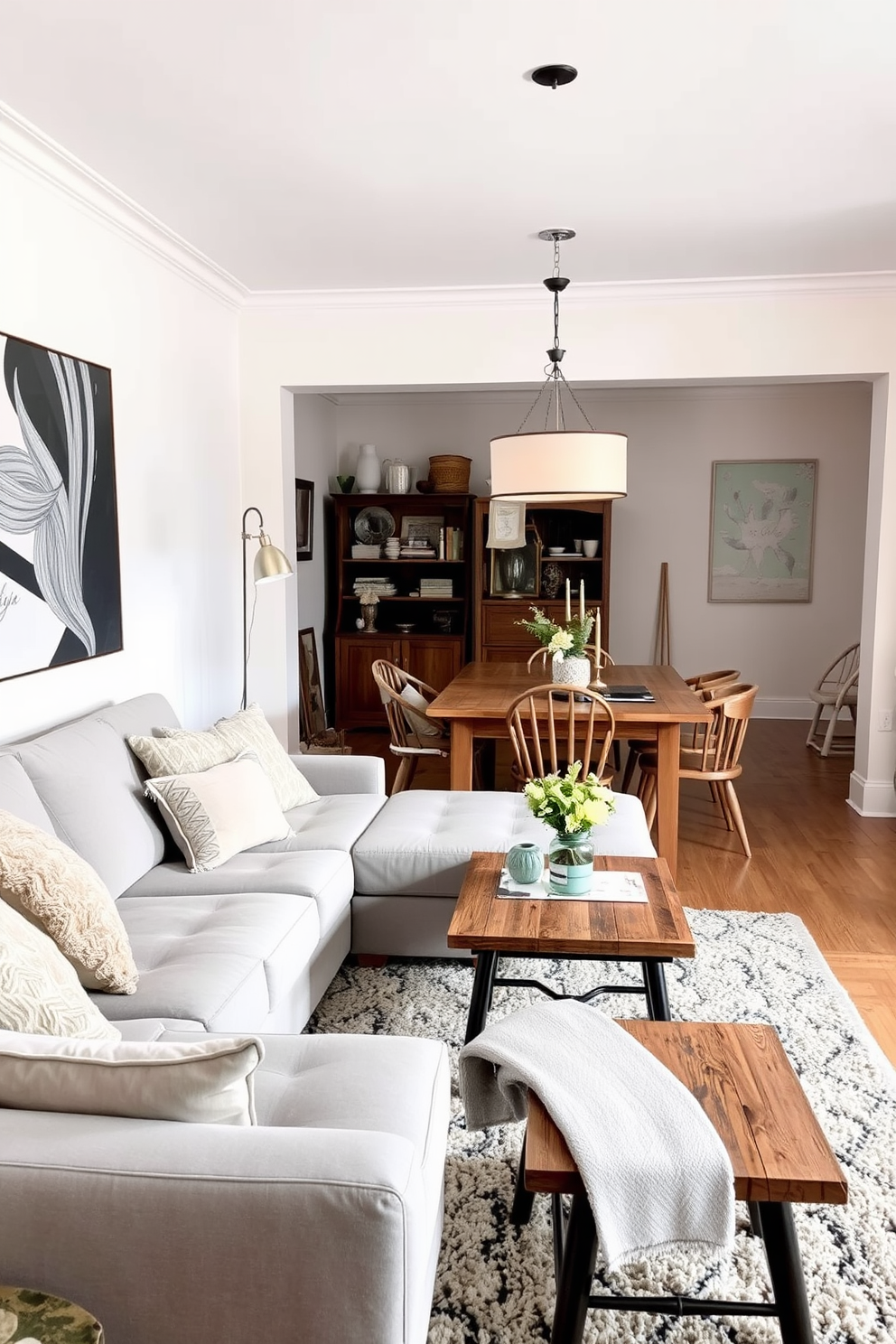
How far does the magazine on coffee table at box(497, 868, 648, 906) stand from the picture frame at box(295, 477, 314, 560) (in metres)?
4.30

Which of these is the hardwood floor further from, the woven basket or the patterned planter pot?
the woven basket

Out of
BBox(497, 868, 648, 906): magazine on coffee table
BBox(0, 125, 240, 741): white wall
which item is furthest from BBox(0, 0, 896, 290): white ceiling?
BBox(497, 868, 648, 906): magazine on coffee table

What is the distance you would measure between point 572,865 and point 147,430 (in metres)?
2.46

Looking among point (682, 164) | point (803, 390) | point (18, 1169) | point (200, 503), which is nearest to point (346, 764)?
point (200, 503)

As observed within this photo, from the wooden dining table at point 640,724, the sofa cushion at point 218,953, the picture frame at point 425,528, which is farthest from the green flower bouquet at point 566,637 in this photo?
the picture frame at point 425,528

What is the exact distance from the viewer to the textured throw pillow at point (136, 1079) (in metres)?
1.43

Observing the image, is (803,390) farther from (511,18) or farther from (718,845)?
(511,18)

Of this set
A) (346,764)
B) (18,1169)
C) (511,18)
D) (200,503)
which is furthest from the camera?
(200,503)

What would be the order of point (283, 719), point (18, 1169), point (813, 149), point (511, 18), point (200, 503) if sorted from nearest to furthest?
1. point (18, 1169)
2. point (511, 18)
3. point (813, 149)
4. point (200, 503)
5. point (283, 719)

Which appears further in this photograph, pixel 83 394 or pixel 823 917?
pixel 823 917

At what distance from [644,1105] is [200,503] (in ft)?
Answer: 11.9

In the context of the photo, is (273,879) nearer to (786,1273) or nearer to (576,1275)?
(576,1275)

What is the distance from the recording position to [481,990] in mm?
2688

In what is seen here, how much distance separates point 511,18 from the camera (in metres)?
2.38
